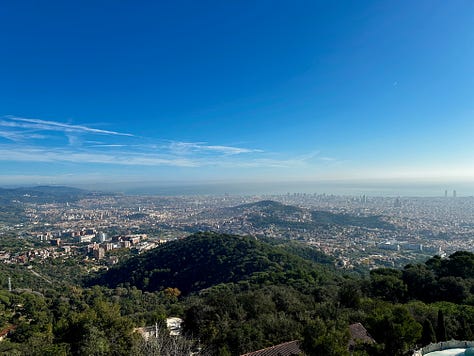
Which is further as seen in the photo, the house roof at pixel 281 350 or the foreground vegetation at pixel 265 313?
the house roof at pixel 281 350

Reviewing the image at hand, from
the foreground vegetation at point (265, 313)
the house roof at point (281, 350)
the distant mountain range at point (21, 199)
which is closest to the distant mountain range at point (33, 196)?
the distant mountain range at point (21, 199)

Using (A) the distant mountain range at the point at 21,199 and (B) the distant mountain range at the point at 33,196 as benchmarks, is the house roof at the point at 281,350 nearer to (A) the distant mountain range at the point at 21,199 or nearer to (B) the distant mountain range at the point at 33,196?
(A) the distant mountain range at the point at 21,199

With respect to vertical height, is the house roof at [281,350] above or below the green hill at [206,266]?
above

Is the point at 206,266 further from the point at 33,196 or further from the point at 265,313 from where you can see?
the point at 33,196

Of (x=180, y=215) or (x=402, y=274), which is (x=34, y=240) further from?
(x=402, y=274)

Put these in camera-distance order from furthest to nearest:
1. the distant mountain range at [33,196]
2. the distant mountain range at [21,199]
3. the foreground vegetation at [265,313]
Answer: the distant mountain range at [33,196]
the distant mountain range at [21,199]
the foreground vegetation at [265,313]

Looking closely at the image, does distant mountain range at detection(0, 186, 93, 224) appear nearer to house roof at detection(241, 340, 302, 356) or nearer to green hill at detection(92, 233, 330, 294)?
green hill at detection(92, 233, 330, 294)

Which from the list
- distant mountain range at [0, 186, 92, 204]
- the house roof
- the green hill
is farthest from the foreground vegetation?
distant mountain range at [0, 186, 92, 204]
